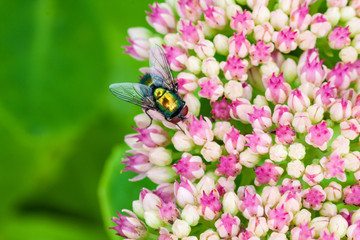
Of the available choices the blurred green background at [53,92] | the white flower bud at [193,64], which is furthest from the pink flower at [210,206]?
the blurred green background at [53,92]

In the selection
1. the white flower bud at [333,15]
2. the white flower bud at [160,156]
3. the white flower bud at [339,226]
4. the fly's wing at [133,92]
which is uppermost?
the fly's wing at [133,92]

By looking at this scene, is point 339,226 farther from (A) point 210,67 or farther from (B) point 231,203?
(A) point 210,67

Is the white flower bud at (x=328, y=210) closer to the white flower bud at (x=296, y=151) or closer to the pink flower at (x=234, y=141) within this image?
the white flower bud at (x=296, y=151)

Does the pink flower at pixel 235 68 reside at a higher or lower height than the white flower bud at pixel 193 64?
lower

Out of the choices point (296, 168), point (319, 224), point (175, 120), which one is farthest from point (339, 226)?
point (175, 120)

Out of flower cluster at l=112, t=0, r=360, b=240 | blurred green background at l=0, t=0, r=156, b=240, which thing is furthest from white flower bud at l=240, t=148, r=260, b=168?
blurred green background at l=0, t=0, r=156, b=240

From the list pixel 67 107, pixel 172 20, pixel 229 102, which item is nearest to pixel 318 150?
pixel 229 102

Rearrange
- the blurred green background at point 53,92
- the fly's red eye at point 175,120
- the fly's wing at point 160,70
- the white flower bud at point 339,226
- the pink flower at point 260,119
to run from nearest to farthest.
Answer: the white flower bud at point 339,226 < the pink flower at point 260,119 < the fly's red eye at point 175,120 < the fly's wing at point 160,70 < the blurred green background at point 53,92

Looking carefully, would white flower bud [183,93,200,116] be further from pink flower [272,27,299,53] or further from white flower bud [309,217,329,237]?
white flower bud [309,217,329,237]
